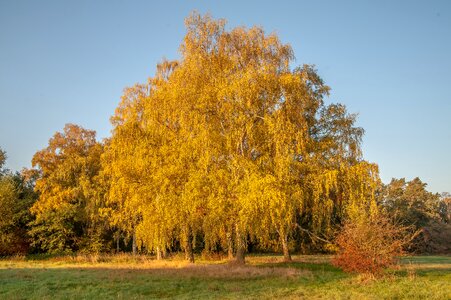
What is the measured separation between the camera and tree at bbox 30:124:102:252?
118 ft

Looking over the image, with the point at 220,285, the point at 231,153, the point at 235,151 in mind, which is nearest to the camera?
the point at 220,285

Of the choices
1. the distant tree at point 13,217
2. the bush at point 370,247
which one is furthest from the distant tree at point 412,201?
the distant tree at point 13,217

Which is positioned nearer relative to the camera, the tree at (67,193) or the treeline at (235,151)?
the treeline at (235,151)

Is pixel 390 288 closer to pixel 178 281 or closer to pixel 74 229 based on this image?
pixel 178 281

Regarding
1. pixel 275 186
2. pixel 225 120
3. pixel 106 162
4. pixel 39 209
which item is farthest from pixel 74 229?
pixel 275 186

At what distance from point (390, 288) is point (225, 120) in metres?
10.7

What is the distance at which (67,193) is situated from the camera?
3606 cm

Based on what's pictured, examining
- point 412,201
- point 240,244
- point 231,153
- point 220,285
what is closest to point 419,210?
point 412,201

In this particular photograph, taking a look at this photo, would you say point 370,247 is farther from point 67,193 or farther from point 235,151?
point 67,193

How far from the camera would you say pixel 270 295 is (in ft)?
46.0

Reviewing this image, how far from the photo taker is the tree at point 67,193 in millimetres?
35906

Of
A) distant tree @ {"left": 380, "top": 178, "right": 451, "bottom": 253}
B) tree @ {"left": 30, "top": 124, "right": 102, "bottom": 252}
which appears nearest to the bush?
tree @ {"left": 30, "top": 124, "right": 102, "bottom": 252}

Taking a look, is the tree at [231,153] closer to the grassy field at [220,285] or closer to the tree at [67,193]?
the grassy field at [220,285]

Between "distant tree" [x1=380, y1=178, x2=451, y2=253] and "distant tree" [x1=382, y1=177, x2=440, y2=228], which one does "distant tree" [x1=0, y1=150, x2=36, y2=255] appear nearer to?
"distant tree" [x1=380, y1=178, x2=451, y2=253]
